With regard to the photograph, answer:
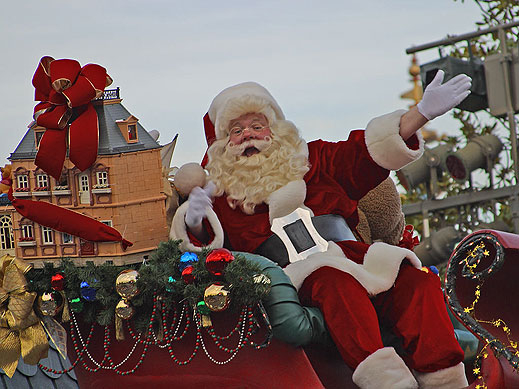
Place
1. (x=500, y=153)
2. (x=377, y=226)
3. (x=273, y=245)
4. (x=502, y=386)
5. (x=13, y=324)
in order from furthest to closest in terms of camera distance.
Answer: (x=500, y=153), (x=377, y=226), (x=273, y=245), (x=13, y=324), (x=502, y=386)

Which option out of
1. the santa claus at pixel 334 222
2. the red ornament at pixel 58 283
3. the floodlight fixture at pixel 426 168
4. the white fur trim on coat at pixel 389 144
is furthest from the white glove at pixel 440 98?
the floodlight fixture at pixel 426 168

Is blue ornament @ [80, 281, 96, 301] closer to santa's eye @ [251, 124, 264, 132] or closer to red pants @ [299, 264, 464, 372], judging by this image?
red pants @ [299, 264, 464, 372]

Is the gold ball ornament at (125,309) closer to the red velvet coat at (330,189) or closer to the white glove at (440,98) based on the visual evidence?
the red velvet coat at (330,189)

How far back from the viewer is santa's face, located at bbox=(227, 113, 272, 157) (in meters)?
3.86

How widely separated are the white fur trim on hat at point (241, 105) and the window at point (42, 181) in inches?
29.6

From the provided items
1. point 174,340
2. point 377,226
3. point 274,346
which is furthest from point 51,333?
point 377,226

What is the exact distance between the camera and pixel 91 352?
347 centimetres

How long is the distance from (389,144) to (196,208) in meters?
0.74

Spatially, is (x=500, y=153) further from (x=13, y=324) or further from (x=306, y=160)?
(x=13, y=324)

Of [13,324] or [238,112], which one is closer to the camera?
[13,324]

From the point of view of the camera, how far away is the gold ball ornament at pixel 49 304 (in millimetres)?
3371

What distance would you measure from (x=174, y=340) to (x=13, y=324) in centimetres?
58

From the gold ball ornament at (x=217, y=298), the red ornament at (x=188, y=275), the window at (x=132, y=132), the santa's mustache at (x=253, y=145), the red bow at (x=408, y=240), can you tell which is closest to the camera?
the gold ball ornament at (x=217, y=298)

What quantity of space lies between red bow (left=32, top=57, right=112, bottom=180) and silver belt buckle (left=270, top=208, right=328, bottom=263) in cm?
73
